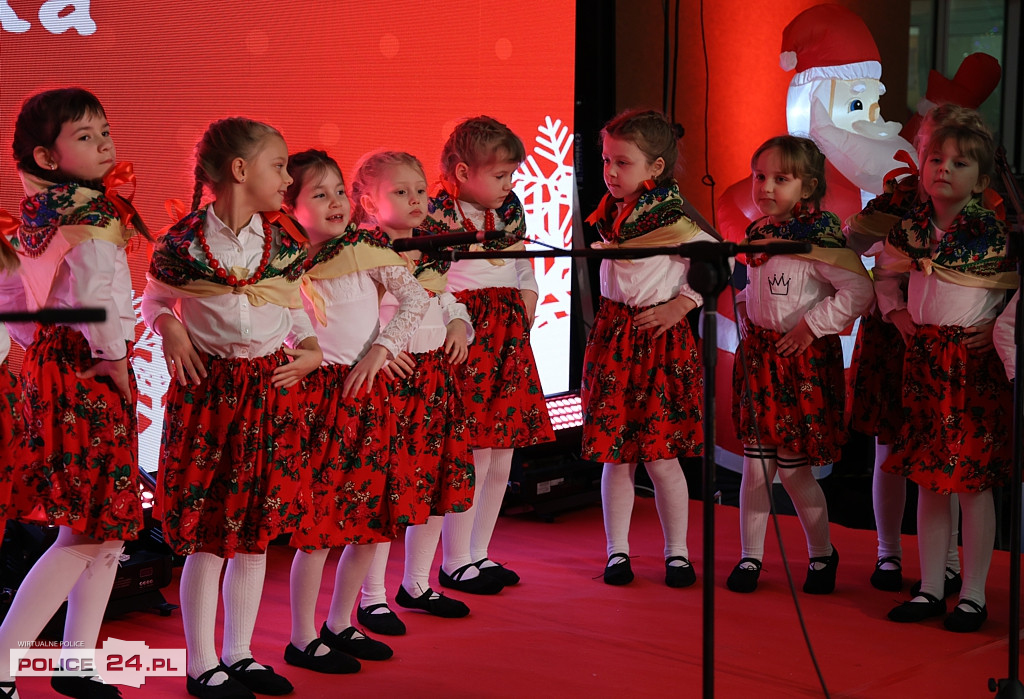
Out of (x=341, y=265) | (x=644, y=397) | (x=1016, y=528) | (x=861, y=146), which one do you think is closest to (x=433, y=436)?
(x=341, y=265)

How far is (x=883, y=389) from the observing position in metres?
3.25

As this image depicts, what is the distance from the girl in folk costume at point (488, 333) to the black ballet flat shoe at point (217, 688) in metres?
0.95

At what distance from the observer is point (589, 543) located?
3789 millimetres

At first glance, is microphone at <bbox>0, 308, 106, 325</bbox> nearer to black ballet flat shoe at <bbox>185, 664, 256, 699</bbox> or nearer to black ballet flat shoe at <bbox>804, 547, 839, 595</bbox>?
black ballet flat shoe at <bbox>185, 664, 256, 699</bbox>

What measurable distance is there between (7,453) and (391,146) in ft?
6.25

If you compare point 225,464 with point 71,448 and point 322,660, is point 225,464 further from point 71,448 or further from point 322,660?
point 322,660

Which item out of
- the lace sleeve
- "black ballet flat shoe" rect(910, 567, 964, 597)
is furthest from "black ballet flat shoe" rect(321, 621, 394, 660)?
"black ballet flat shoe" rect(910, 567, 964, 597)

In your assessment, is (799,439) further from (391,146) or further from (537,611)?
(391,146)

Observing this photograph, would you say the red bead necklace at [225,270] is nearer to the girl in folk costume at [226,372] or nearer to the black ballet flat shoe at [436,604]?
the girl in folk costume at [226,372]

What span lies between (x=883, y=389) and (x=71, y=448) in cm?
218

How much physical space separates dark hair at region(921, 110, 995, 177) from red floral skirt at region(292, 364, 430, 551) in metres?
1.56

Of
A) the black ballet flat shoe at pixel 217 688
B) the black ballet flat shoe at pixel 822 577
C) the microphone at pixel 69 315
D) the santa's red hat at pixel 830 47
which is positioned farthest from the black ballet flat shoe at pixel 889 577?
the microphone at pixel 69 315

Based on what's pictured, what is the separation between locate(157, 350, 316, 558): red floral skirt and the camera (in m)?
2.28

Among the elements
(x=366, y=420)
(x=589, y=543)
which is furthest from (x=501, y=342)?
(x=589, y=543)
